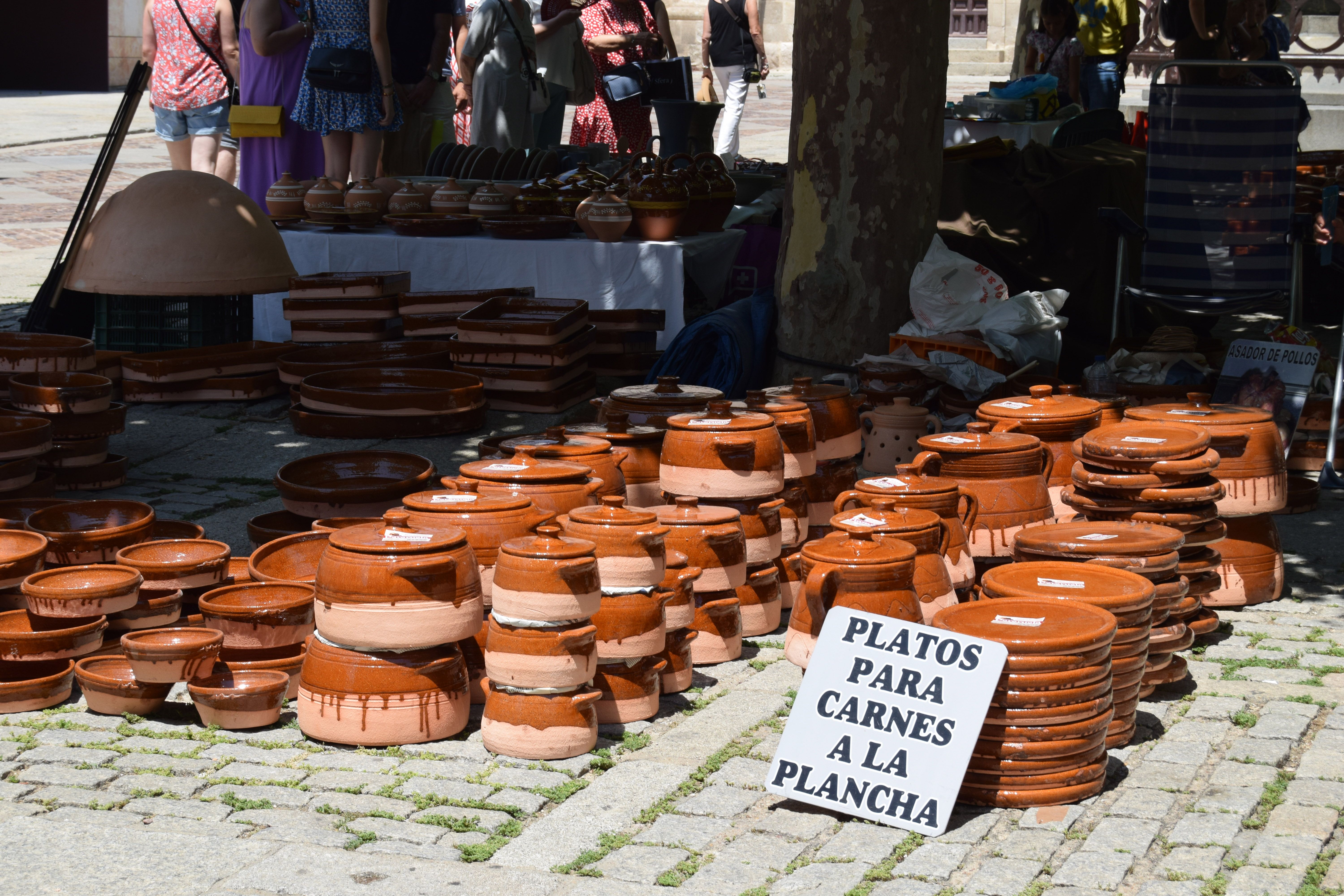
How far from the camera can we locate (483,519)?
3.84 metres

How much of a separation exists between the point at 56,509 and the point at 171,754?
1.48m

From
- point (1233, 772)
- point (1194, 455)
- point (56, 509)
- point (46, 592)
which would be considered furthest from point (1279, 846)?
point (56, 509)

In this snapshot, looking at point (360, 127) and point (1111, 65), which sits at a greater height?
point (1111, 65)

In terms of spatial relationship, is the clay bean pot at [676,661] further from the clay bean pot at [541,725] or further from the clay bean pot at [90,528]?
the clay bean pot at [90,528]

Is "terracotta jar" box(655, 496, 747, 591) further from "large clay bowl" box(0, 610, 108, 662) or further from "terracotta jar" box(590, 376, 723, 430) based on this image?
"large clay bowl" box(0, 610, 108, 662)

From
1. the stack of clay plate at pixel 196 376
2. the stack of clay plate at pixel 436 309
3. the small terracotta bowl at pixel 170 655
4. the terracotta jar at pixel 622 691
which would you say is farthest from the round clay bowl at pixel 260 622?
the stack of clay plate at pixel 436 309

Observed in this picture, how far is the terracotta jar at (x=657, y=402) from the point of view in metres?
4.89

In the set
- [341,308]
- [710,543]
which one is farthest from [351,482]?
[341,308]

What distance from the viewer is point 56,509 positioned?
4723mm

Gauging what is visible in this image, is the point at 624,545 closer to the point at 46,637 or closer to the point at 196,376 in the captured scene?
the point at 46,637

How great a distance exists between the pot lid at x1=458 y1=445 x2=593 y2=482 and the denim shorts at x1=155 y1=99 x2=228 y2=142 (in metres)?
6.40

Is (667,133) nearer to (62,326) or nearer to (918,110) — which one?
(918,110)

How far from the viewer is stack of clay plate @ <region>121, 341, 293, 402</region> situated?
668 cm

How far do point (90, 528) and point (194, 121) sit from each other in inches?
231
